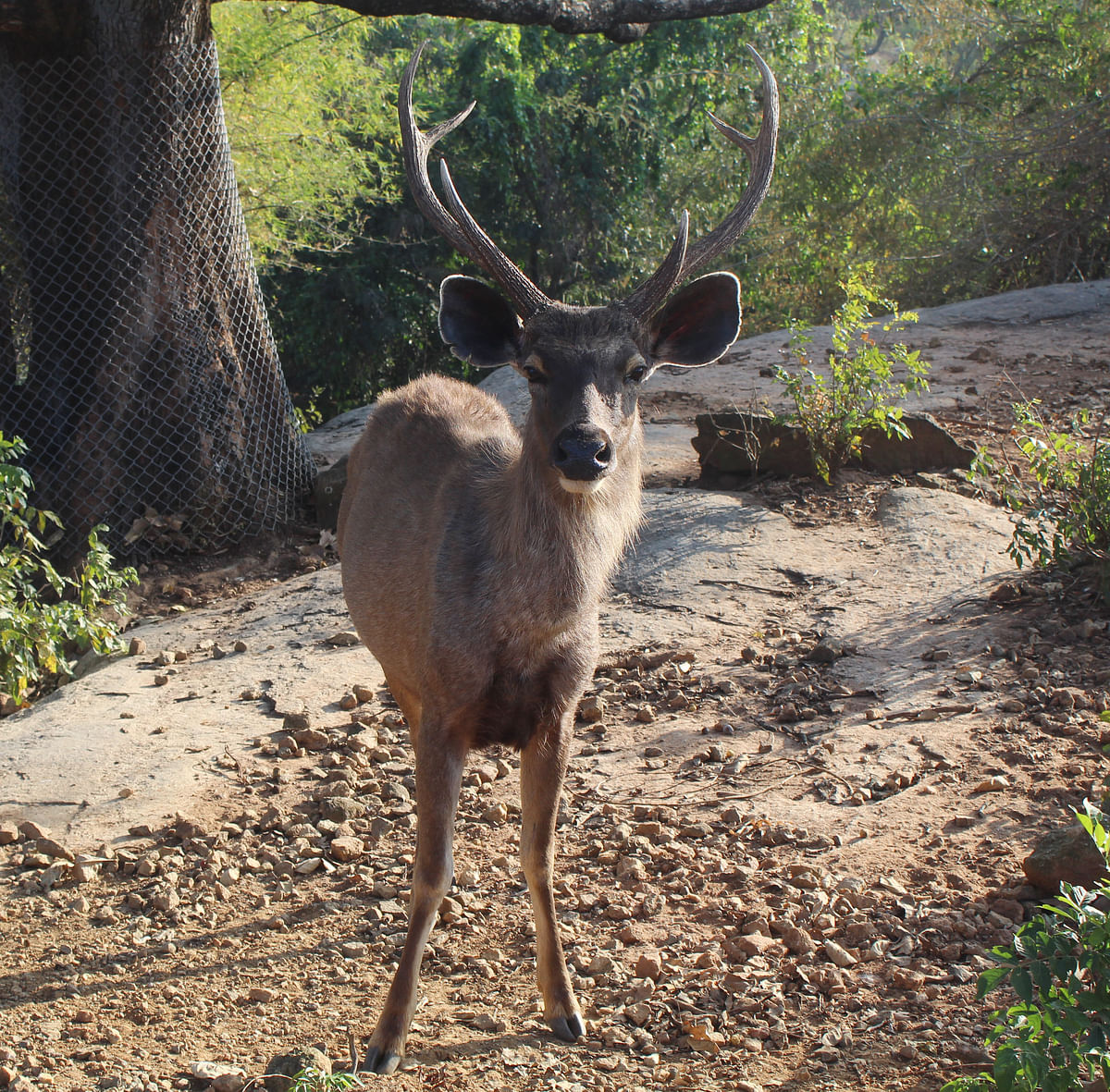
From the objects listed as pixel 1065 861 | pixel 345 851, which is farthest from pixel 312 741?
pixel 1065 861

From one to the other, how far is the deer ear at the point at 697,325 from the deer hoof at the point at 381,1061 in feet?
7.53

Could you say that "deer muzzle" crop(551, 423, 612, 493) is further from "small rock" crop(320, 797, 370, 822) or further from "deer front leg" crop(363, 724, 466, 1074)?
"small rock" crop(320, 797, 370, 822)

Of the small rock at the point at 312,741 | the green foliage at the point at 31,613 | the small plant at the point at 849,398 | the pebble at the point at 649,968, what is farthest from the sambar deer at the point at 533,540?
the small plant at the point at 849,398

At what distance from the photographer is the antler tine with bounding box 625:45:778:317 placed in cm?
373

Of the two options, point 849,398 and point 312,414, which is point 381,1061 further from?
point 312,414

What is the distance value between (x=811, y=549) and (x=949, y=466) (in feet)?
4.71

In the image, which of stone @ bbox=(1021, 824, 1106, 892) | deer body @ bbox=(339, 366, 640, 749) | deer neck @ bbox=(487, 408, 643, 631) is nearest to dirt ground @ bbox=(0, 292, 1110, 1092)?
stone @ bbox=(1021, 824, 1106, 892)

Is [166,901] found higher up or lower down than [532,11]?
lower down

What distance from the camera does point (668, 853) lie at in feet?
13.5

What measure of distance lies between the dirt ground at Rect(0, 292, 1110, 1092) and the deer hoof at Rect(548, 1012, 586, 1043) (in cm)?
4

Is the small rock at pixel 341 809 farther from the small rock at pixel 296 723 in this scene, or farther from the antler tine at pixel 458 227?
the antler tine at pixel 458 227

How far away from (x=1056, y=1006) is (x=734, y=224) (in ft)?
8.58

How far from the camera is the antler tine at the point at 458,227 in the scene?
3750mm

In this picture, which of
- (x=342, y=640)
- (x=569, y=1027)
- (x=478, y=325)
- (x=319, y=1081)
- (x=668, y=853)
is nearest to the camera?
(x=319, y=1081)
